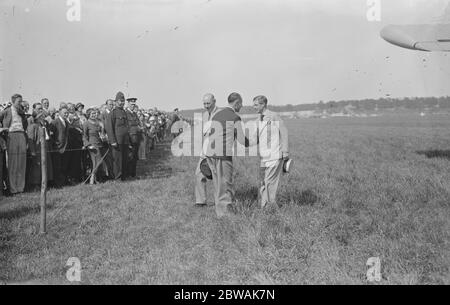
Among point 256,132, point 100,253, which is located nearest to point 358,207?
point 256,132

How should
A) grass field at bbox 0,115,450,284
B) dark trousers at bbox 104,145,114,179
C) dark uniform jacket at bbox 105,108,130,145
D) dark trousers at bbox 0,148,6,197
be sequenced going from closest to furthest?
grass field at bbox 0,115,450,284 < dark trousers at bbox 0,148,6,197 < dark uniform jacket at bbox 105,108,130,145 < dark trousers at bbox 104,145,114,179

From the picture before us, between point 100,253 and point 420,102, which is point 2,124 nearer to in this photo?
point 100,253

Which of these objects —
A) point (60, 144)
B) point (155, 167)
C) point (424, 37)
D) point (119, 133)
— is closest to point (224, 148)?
point (119, 133)

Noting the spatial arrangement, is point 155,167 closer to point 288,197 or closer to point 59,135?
point 59,135

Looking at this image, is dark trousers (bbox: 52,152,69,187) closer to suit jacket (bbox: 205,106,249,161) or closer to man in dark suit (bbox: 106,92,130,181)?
man in dark suit (bbox: 106,92,130,181)

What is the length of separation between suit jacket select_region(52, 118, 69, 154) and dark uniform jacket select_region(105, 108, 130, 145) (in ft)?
3.60

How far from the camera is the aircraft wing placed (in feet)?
47.7

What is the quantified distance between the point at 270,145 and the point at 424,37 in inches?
406

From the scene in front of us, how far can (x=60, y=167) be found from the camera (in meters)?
11.4

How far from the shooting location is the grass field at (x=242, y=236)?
4.74 m

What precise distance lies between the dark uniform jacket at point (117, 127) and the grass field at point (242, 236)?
1876mm

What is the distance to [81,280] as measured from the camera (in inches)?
186

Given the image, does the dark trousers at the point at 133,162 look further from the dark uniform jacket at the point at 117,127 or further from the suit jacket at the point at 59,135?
the suit jacket at the point at 59,135

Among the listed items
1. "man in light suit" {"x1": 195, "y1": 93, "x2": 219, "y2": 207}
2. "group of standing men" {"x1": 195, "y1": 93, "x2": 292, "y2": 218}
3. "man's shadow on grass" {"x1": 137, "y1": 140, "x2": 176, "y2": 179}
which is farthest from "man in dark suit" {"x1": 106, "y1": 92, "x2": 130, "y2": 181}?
"group of standing men" {"x1": 195, "y1": 93, "x2": 292, "y2": 218}
